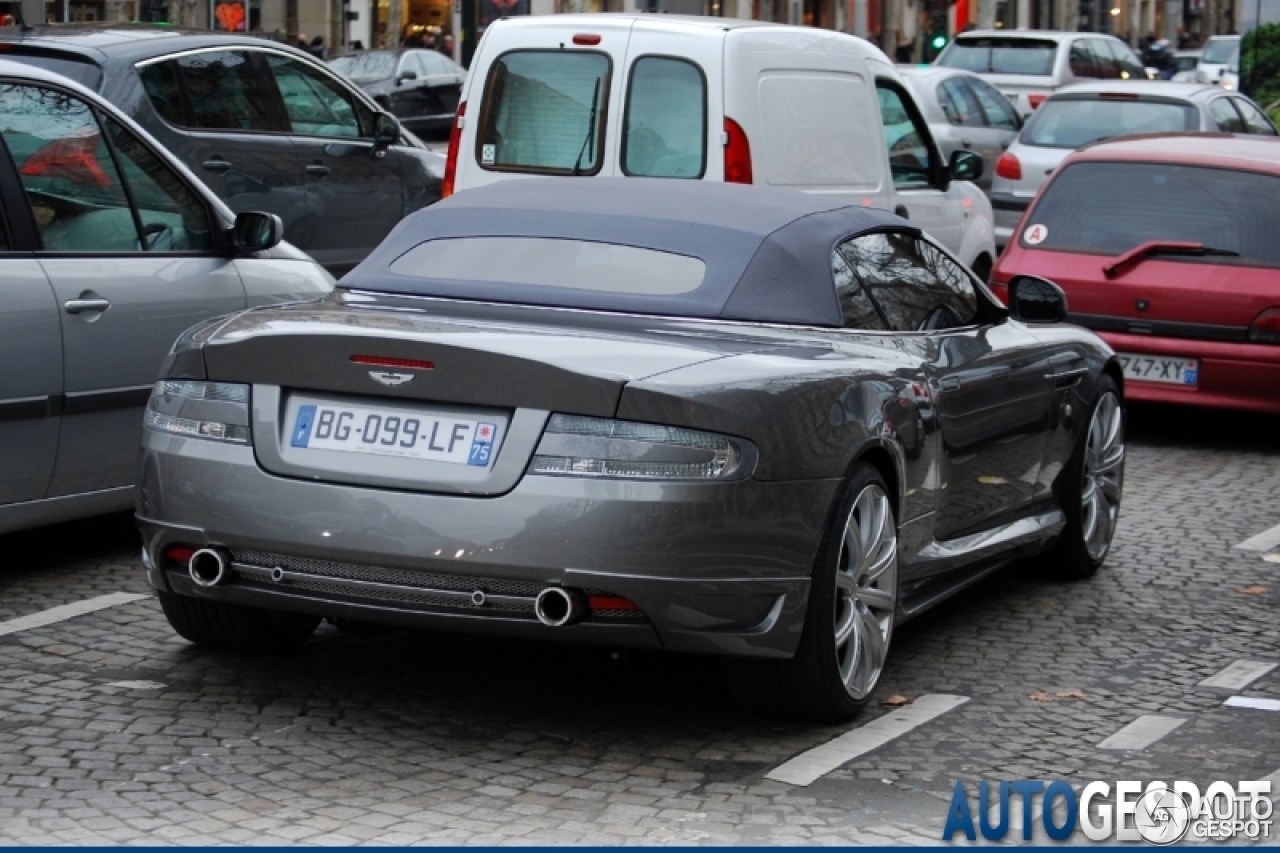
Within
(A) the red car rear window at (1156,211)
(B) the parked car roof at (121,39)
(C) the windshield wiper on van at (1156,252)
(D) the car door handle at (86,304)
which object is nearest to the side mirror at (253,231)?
(D) the car door handle at (86,304)

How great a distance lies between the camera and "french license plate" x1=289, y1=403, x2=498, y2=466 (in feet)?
17.6

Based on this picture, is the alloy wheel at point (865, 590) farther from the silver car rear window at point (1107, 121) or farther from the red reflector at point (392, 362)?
the silver car rear window at point (1107, 121)

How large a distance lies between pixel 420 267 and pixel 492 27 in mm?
5414

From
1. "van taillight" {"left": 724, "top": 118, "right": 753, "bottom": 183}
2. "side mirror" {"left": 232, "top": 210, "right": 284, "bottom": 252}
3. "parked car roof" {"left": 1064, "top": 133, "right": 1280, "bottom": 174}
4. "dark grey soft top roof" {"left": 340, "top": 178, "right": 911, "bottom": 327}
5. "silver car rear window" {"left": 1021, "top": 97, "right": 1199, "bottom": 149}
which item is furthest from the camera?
"silver car rear window" {"left": 1021, "top": 97, "right": 1199, "bottom": 149}

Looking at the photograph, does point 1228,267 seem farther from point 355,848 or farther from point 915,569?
point 355,848

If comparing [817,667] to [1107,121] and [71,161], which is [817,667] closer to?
[71,161]

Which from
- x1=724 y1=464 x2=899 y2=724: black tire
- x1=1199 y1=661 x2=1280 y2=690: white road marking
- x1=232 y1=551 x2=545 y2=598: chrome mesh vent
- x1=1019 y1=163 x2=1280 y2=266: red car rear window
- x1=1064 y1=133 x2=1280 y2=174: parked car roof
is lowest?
x1=1199 y1=661 x2=1280 y2=690: white road marking

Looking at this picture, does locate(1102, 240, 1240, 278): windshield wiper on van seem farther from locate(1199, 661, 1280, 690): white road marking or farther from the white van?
locate(1199, 661, 1280, 690): white road marking

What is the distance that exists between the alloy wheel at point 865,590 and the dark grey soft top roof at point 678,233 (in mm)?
590

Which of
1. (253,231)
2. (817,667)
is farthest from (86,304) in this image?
(817,667)

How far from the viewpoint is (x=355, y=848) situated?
4676mm

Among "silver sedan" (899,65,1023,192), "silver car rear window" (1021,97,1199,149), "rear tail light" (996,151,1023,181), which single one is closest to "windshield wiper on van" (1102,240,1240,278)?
"rear tail light" (996,151,1023,181)

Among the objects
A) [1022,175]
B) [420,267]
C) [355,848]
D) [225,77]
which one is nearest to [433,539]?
[355,848]

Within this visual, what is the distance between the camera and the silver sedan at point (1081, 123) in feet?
64.3
